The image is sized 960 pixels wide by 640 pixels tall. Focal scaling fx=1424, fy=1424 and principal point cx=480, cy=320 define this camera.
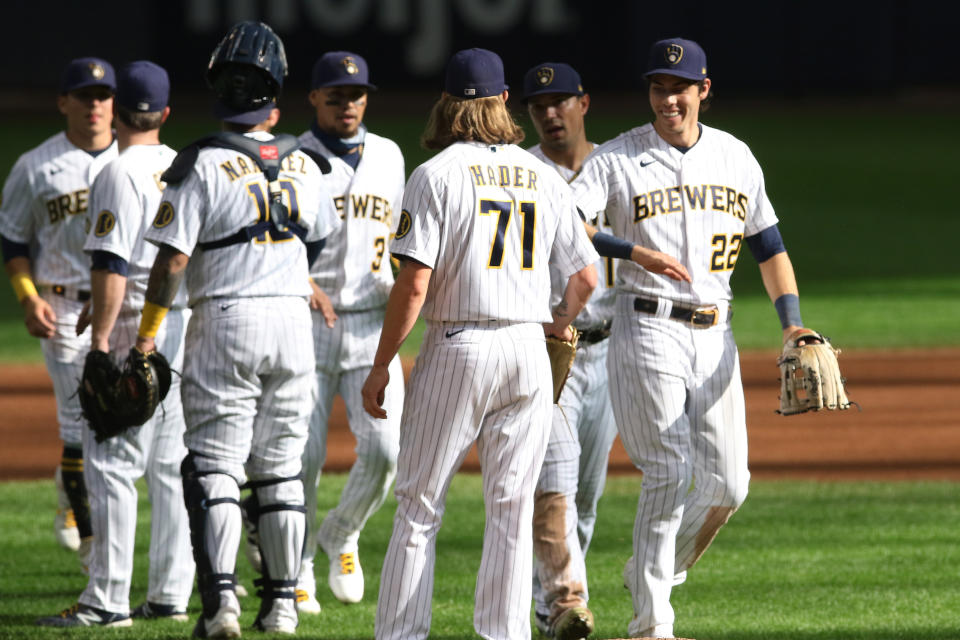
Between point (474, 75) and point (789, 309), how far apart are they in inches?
62.1

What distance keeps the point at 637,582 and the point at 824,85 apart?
2555 cm

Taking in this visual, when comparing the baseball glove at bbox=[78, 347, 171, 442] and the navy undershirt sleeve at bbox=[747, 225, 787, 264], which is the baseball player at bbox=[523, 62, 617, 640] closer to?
the navy undershirt sleeve at bbox=[747, 225, 787, 264]

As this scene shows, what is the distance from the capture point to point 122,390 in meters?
5.10

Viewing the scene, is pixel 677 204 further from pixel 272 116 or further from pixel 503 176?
pixel 272 116

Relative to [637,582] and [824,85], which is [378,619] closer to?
[637,582]

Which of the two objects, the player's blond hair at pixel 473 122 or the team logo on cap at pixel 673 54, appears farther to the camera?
the team logo on cap at pixel 673 54

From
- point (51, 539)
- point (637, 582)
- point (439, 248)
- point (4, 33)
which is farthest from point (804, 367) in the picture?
point (4, 33)

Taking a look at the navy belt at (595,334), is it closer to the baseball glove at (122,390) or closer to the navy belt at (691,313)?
the navy belt at (691,313)

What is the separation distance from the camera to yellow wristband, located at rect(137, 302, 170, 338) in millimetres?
4945

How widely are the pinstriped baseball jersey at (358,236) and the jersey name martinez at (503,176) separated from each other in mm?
1695

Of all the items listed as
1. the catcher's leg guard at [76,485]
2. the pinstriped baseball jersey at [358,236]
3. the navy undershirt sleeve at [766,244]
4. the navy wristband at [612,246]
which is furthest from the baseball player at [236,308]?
the catcher's leg guard at [76,485]

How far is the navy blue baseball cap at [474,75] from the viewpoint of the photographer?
440 cm

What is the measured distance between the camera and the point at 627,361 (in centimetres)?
510

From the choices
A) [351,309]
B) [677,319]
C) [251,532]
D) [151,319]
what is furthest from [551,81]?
[251,532]
